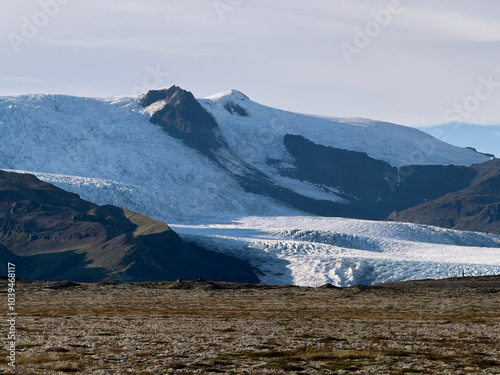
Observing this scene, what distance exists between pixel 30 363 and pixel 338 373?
41.4 feet

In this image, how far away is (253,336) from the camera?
1703 inches

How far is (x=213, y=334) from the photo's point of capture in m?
44.4

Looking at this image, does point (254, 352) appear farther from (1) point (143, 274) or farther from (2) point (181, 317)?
(1) point (143, 274)

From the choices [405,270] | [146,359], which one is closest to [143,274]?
[405,270]

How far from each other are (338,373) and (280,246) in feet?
552

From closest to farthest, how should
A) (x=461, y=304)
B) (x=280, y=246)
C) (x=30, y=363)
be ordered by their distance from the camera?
(x=30, y=363) → (x=461, y=304) → (x=280, y=246)

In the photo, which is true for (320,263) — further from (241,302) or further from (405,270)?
(241,302)

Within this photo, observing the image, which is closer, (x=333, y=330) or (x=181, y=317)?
(x=333, y=330)

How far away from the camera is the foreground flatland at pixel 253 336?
31859 millimetres

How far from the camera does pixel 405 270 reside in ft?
549

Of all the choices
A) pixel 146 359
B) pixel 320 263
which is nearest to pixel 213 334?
pixel 146 359

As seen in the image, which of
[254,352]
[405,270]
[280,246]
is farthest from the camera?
[280,246]

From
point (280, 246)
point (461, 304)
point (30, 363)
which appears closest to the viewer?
point (30, 363)

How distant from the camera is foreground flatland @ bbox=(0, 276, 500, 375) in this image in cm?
3186
